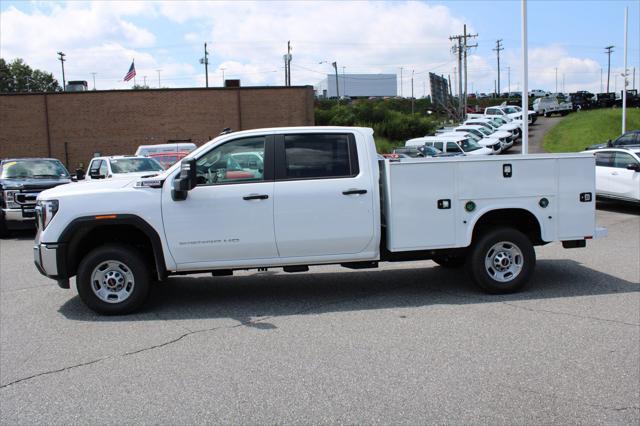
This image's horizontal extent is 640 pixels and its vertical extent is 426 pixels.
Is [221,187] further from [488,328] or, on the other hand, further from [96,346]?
[488,328]

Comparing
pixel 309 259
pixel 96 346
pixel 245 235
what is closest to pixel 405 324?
pixel 309 259

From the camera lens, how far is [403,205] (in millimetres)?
7359

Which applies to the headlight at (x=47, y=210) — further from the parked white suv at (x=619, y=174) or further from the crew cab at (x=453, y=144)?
the crew cab at (x=453, y=144)

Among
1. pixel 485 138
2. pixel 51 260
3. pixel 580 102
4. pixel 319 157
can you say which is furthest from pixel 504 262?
pixel 580 102

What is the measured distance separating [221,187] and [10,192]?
9.47 metres

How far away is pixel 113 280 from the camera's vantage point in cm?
709

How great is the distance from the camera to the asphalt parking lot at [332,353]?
448cm

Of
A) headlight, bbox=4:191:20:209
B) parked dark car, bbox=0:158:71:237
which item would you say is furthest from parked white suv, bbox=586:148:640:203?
headlight, bbox=4:191:20:209

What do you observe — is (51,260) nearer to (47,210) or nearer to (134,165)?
(47,210)

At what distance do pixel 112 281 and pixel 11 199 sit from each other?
8.82m

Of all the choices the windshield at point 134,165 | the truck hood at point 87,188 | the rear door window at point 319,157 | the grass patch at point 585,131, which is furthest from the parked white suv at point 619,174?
the grass patch at point 585,131

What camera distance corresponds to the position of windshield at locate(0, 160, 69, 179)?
51.1 ft

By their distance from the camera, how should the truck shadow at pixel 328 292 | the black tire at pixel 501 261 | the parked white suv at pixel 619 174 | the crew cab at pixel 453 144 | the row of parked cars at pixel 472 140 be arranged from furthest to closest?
the crew cab at pixel 453 144, the row of parked cars at pixel 472 140, the parked white suv at pixel 619 174, the black tire at pixel 501 261, the truck shadow at pixel 328 292

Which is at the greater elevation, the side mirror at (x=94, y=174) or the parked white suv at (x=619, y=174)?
the side mirror at (x=94, y=174)
